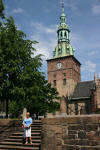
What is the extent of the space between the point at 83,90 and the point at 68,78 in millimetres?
5436

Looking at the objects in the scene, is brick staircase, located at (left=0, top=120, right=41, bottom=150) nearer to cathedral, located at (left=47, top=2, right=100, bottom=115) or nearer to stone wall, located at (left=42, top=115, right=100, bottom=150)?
stone wall, located at (left=42, top=115, right=100, bottom=150)

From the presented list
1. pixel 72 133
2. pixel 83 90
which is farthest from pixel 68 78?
pixel 72 133

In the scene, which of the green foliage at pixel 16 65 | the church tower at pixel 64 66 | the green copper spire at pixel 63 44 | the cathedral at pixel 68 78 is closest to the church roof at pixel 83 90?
the cathedral at pixel 68 78

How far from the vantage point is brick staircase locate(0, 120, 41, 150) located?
813 cm

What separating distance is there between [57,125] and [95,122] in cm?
139

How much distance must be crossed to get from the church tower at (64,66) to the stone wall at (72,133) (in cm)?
4368

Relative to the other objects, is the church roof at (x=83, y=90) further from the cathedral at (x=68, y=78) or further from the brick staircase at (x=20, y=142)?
the brick staircase at (x=20, y=142)

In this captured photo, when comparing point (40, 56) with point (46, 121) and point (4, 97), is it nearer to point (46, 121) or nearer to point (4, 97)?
point (4, 97)

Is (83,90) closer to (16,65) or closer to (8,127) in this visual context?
(16,65)

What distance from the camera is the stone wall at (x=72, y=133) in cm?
610

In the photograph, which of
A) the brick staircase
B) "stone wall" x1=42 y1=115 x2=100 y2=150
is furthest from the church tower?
"stone wall" x1=42 y1=115 x2=100 y2=150

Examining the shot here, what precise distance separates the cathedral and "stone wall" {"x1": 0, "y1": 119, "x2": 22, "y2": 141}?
36902mm

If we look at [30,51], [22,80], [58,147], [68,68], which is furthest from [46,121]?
[68,68]

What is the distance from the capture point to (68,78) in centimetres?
5150
